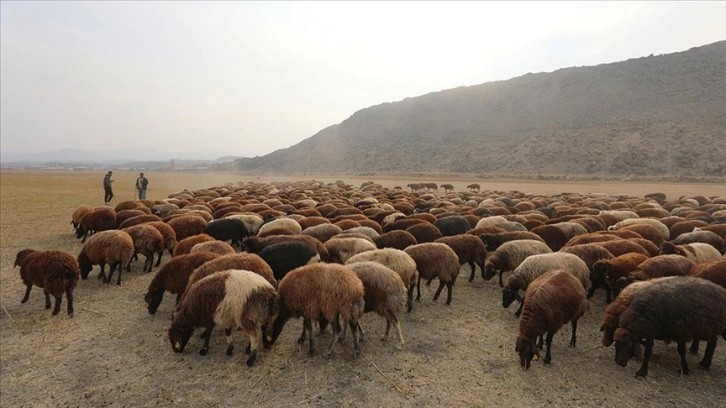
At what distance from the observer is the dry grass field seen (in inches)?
222

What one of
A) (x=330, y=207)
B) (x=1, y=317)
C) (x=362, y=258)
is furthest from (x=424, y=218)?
(x=1, y=317)

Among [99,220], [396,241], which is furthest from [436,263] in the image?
[99,220]

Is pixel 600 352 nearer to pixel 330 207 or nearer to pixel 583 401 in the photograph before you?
pixel 583 401

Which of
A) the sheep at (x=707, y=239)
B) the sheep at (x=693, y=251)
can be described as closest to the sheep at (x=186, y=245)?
the sheep at (x=693, y=251)

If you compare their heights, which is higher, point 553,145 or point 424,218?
point 553,145

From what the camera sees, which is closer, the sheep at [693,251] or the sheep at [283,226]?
the sheep at [693,251]

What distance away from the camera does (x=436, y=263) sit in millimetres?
9148

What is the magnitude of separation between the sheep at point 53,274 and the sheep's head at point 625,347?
35.6 feet

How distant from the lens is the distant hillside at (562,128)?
222 ft

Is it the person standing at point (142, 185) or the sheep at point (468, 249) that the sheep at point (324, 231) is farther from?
the person standing at point (142, 185)

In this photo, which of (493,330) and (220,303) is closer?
(220,303)

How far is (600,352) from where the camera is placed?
271 inches

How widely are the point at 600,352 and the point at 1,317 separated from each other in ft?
41.2

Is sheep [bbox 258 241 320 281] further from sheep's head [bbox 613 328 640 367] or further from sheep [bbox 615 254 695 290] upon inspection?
sheep [bbox 615 254 695 290]
